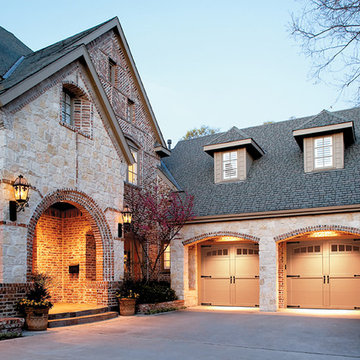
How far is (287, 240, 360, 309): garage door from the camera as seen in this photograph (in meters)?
14.6

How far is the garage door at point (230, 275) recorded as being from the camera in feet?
51.9

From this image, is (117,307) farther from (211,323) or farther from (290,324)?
(290,324)

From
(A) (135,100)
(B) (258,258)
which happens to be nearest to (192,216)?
(B) (258,258)

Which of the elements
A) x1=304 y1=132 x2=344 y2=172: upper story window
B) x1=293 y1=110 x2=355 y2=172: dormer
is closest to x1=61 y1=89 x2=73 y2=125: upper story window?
x1=293 y1=110 x2=355 y2=172: dormer

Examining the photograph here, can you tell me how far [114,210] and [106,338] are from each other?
16.8 ft

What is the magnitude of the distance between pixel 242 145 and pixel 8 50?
8805 millimetres

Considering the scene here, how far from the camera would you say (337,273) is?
14750 mm

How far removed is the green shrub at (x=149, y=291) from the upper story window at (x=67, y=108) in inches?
199

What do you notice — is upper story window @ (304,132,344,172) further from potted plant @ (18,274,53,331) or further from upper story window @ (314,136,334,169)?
potted plant @ (18,274,53,331)

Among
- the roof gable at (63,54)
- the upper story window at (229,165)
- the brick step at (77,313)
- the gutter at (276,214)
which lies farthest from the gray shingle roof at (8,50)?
the upper story window at (229,165)

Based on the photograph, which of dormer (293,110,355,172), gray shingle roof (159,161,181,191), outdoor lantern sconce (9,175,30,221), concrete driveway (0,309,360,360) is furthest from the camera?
gray shingle roof (159,161,181,191)

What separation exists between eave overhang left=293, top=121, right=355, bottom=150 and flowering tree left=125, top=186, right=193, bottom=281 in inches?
179

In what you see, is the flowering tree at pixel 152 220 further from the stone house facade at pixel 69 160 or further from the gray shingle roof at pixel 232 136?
the gray shingle roof at pixel 232 136

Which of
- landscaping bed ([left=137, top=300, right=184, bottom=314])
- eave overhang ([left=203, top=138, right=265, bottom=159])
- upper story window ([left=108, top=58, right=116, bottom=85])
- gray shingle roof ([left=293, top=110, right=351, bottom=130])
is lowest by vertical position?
landscaping bed ([left=137, top=300, right=184, bottom=314])
